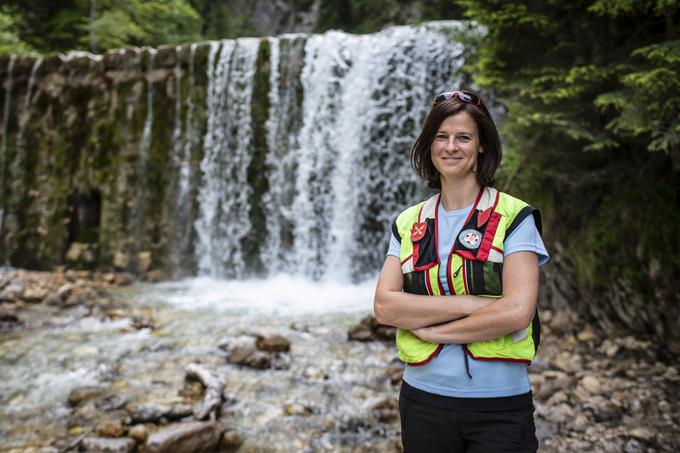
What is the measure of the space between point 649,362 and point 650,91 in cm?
244

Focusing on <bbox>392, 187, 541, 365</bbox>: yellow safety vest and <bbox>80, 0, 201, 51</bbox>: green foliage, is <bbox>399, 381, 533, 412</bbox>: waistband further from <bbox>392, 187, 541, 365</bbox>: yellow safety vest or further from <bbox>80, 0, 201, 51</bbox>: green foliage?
<bbox>80, 0, 201, 51</bbox>: green foliage

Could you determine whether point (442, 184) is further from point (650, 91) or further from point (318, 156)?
point (318, 156)

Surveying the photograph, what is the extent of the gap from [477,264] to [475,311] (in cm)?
15

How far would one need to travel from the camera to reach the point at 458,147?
1.64 metres

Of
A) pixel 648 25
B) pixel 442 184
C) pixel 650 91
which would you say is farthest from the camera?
pixel 648 25

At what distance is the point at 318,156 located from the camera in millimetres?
10883

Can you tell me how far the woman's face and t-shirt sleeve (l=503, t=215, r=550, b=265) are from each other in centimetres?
24

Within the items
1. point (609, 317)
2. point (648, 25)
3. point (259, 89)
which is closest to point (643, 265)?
point (609, 317)

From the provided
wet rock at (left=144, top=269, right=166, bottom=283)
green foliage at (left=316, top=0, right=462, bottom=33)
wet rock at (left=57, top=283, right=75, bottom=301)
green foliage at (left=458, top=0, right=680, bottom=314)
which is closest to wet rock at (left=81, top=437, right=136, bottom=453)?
green foliage at (left=458, top=0, right=680, bottom=314)

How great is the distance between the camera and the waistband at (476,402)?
1.53 metres

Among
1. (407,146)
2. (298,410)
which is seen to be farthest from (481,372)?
(407,146)

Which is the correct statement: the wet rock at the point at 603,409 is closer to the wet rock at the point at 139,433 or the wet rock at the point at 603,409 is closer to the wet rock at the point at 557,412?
the wet rock at the point at 557,412

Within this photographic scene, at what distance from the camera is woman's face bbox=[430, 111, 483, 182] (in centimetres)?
164

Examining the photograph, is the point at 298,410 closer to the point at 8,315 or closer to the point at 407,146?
the point at 8,315
